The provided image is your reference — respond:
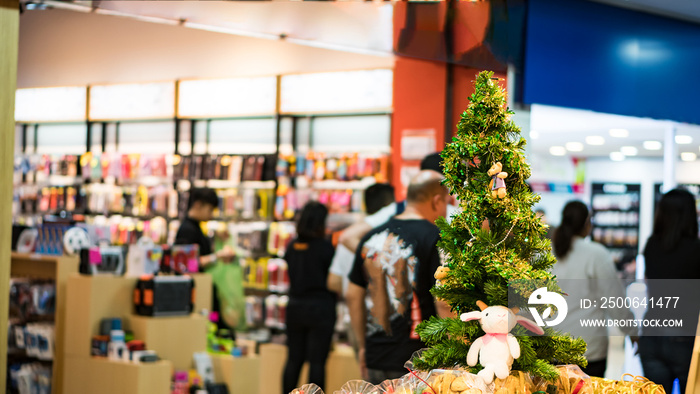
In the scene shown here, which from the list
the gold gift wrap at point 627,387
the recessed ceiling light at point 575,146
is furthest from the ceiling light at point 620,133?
the gold gift wrap at point 627,387

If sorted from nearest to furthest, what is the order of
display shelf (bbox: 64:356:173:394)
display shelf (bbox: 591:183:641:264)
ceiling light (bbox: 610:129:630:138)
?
1. display shelf (bbox: 64:356:173:394)
2. ceiling light (bbox: 610:129:630:138)
3. display shelf (bbox: 591:183:641:264)

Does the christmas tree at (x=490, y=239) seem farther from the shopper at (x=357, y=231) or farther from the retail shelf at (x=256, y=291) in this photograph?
the retail shelf at (x=256, y=291)

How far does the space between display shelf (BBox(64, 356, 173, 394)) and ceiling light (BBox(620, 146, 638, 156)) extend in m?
4.56

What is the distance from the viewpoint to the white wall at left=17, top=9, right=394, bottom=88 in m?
8.41

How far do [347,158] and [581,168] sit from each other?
243 inches

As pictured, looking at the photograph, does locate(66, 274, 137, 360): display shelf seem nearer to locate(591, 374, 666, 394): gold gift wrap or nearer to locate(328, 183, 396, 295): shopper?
locate(328, 183, 396, 295): shopper

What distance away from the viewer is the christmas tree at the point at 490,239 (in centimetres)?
193

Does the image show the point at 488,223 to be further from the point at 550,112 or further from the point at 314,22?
the point at 314,22

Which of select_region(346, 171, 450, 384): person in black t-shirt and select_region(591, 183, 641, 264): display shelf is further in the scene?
select_region(591, 183, 641, 264): display shelf

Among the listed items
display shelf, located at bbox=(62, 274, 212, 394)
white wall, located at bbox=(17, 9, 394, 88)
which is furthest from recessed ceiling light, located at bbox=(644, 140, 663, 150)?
display shelf, located at bbox=(62, 274, 212, 394)

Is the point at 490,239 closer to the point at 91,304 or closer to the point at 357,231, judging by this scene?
the point at 357,231

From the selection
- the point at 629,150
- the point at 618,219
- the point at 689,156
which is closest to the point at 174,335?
the point at 689,156

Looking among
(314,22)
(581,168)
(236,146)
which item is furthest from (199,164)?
(581,168)

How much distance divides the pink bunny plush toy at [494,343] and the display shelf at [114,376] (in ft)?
10.7
